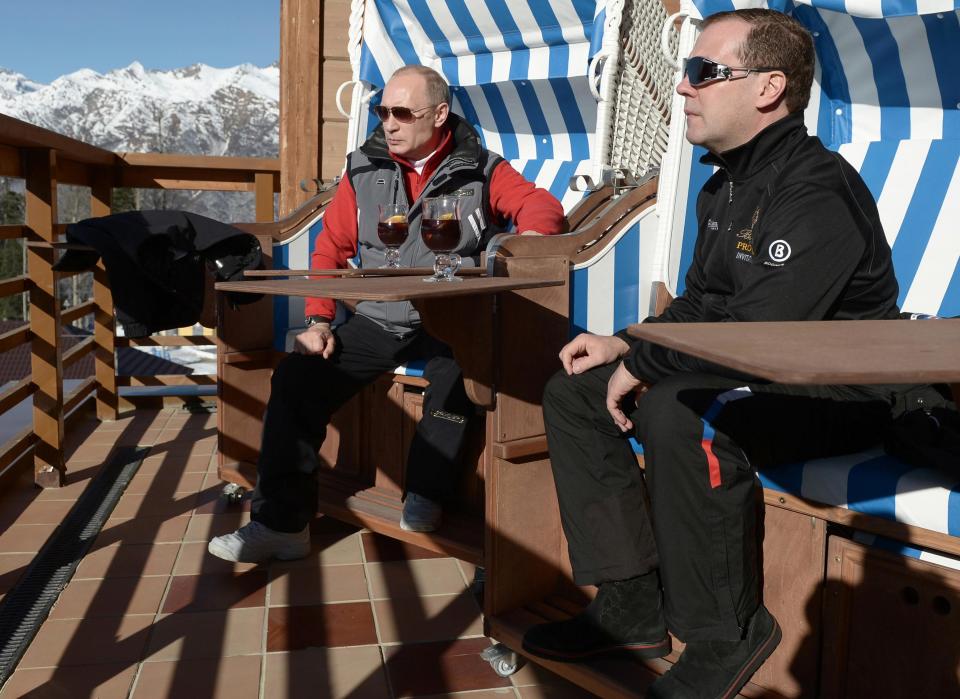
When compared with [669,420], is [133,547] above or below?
below

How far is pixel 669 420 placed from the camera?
59.8 inches

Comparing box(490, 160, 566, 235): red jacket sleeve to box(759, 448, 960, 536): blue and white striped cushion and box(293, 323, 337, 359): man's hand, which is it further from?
box(759, 448, 960, 536): blue and white striped cushion

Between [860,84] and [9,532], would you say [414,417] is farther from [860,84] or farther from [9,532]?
[860,84]

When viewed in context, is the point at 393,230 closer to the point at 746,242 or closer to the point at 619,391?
the point at 619,391

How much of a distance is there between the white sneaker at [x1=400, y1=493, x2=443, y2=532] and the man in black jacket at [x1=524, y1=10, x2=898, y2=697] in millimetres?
666

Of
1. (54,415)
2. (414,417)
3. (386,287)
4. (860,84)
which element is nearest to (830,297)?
(386,287)

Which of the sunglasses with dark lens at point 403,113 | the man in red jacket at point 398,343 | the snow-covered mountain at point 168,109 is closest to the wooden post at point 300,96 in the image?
the man in red jacket at point 398,343

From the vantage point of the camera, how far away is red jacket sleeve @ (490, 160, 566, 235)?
2.42 m

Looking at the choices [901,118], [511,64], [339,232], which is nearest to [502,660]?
[339,232]

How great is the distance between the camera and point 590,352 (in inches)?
72.4

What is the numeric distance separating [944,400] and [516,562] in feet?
3.08

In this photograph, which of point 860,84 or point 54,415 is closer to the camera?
point 860,84

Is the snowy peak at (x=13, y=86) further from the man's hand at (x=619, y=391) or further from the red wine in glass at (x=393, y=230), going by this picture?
the man's hand at (x=619, y=391)

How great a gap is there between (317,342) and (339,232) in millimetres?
438
